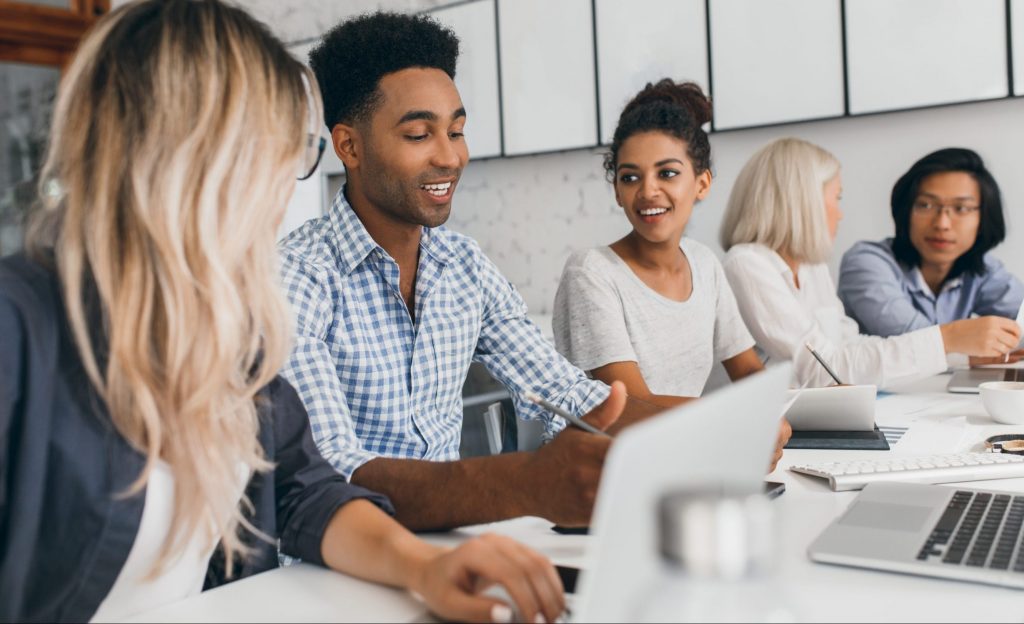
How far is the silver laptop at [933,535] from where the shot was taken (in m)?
0.80

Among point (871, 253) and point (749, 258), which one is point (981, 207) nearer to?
point (871, 253)

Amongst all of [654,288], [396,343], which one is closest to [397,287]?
[396,343]

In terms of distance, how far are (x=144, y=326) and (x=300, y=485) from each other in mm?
309

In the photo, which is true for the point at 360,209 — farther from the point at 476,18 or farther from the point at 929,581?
the point at 476,18

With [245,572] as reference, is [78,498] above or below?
above

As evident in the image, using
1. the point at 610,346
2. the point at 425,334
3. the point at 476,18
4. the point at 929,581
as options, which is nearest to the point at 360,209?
the point at 425,334

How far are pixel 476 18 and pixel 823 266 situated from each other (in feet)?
6.05

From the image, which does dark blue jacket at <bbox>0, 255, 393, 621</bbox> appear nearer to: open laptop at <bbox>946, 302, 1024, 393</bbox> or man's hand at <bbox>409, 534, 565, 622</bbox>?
man's hand at <bbox>409, 534, 565, 622</bbox>

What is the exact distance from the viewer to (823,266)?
8.71ft

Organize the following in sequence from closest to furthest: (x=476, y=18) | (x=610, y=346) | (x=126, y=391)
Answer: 1. (x=126, y=391)
2. (x=610, y=346)
3. (x=476, y=18)

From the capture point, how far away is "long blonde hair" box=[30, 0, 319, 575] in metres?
0.75

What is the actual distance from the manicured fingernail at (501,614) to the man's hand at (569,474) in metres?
0.22

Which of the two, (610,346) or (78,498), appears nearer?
(78,498)

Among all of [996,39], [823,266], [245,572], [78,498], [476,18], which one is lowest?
[245,572]
